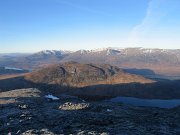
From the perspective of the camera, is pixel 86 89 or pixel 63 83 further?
pixel 63 83

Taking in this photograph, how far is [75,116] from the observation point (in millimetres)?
28312

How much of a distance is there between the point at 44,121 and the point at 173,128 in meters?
11.2

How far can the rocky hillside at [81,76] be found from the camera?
3615 inches

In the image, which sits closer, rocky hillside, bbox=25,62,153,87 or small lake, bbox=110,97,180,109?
small lake, bbox=110,97,180,109

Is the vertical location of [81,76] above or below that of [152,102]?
above

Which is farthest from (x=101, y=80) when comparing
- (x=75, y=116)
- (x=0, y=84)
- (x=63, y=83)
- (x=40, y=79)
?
(x=75, y=116)

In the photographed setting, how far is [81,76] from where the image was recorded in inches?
3858

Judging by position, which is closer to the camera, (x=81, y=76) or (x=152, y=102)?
(x=152, y=102)

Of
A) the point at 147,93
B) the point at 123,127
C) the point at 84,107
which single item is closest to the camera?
the point at 123,127

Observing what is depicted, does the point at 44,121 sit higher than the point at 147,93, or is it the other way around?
the point at 44,121

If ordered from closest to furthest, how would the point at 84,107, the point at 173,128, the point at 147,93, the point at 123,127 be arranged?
the point at 123,127
the point at 173,128
the point at 84,107
the point at 147,93

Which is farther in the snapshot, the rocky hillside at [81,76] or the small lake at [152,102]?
the rocky hillside at [81,76]

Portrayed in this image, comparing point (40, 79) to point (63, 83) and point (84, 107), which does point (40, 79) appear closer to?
point (63, 83)

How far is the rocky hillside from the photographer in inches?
3615
